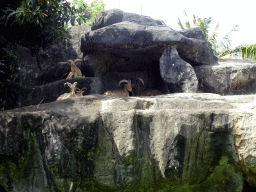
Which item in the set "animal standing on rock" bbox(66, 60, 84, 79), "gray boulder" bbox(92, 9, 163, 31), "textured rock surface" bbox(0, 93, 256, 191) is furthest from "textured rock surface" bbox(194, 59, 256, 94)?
"animal standing on rock" bbox(66, 60, 84, 79)

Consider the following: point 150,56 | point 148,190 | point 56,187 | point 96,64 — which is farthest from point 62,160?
point 150,56

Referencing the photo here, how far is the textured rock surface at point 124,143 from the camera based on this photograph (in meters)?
3.29

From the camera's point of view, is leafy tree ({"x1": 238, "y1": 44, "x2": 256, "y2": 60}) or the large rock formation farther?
leafy tree ({"x1": 238, "y1": 44, "x2": 256, "y2": 60})

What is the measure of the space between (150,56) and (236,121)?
3.68 metres

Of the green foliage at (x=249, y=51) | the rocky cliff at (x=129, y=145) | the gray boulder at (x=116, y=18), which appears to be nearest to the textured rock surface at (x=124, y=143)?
the rocky cliff at (x=129, y=145)

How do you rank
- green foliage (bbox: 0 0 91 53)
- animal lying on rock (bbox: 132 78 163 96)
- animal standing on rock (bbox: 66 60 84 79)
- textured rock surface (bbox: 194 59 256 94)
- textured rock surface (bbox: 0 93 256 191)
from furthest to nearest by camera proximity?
1. animal lying on rock (bbox: 132 78 163 96)
2. animal standing on rock (bbox: 66 60 84 79)
3. textured rock surface (bbox: 194 59 256 94)
4. green foliage (bbox: 0 0 91 53)
5. textured rock surface (bbox: 0 93 256 191)

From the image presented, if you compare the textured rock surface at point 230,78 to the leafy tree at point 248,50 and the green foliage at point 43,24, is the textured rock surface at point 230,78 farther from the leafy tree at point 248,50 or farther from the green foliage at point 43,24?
the leafy tree at point 248,50

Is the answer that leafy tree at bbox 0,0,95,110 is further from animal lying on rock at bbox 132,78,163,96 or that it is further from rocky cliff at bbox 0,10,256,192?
animal lying on rock at bbox 132,78,163,96

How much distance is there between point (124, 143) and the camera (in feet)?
11.0

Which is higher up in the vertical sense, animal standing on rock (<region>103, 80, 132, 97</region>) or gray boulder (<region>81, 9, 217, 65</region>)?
gray boulder (<region>81, 9, 217, 65</region>)

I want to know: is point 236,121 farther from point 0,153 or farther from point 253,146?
point 0,153

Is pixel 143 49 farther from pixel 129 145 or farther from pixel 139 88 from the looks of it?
pixel 129 145

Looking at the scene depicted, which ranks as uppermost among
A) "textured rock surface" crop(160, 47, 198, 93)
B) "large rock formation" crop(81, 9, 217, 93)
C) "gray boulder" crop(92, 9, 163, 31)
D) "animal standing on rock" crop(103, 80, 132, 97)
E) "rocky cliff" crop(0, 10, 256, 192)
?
"gray boulder" crop(92, 9, 163, 31)

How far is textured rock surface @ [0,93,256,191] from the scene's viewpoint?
10.8 feet
